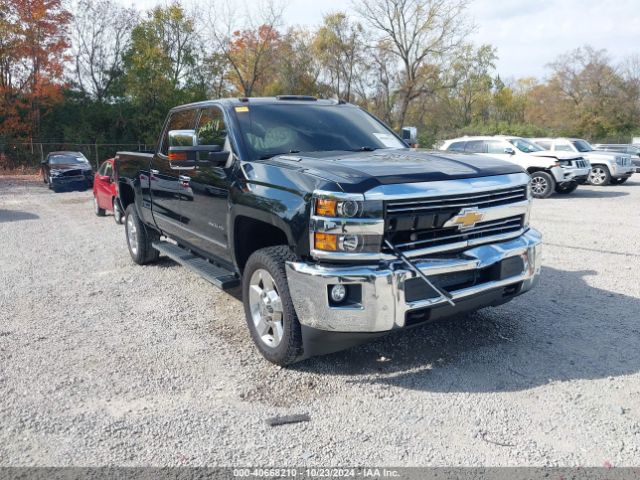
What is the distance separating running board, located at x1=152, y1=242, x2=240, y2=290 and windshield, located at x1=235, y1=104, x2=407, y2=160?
1.06m

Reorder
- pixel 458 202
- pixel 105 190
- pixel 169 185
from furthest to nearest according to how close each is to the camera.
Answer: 1. pixel 105 190
2. pixel 169 185
3. pixel 458 202

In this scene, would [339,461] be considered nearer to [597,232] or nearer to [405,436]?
[405,436]

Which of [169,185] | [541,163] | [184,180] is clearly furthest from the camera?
[541,163]

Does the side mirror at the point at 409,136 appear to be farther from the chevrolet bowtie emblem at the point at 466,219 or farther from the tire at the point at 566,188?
the tire at the point at 566,188

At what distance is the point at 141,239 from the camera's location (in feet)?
23.1

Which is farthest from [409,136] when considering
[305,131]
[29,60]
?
[29,60]

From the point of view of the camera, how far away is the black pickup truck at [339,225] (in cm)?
329

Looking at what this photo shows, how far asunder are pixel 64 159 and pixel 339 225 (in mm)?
20793

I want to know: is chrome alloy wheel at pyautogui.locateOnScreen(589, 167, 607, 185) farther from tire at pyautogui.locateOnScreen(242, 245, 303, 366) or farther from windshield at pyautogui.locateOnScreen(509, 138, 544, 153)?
tire at pyautogui.locateOnScreen(242, 245, 303, 366)

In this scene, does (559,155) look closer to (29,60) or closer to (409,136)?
(409,136)

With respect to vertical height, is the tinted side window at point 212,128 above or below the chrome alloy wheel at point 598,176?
above

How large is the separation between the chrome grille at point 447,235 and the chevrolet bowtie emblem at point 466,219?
0.04m

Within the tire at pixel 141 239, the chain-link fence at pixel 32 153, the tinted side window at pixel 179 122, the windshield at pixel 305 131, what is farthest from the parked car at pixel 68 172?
the windshield at pixel 305 131

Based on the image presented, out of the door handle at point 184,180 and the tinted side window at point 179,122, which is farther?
the tinted side window at point 179,122
